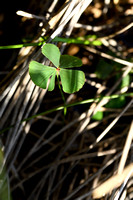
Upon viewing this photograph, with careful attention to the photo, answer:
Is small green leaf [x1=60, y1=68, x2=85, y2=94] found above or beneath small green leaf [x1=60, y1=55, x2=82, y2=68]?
beneath

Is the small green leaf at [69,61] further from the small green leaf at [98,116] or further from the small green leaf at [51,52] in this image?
the small green leaf at [98,116]

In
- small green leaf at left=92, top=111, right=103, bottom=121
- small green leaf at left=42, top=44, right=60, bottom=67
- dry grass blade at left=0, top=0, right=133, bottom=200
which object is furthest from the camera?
small green leaf at left=92, top=111, right=103, bottom=121

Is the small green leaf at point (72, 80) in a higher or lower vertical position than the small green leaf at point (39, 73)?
lower

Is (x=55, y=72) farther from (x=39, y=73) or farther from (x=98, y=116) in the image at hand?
(x=98, y=116)

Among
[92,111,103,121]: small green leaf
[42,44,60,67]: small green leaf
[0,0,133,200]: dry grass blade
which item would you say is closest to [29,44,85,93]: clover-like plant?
[42,44,60,67]: small green leaf

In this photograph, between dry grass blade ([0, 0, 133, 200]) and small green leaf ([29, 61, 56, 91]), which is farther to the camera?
dry grass blade ([0, 0, 133, 200])

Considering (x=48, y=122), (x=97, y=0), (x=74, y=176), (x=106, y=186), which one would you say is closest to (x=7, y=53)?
(x=48, y=122)

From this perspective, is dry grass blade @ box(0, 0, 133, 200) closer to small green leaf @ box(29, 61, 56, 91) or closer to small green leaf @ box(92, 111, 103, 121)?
small green leaf @ box(92, 111, 103, 121)

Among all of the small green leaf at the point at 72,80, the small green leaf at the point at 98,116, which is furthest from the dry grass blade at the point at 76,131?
the small green leaf at the point at 72,80

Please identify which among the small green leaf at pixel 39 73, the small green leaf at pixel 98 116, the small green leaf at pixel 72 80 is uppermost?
the small green leaf at pixel 39 73
